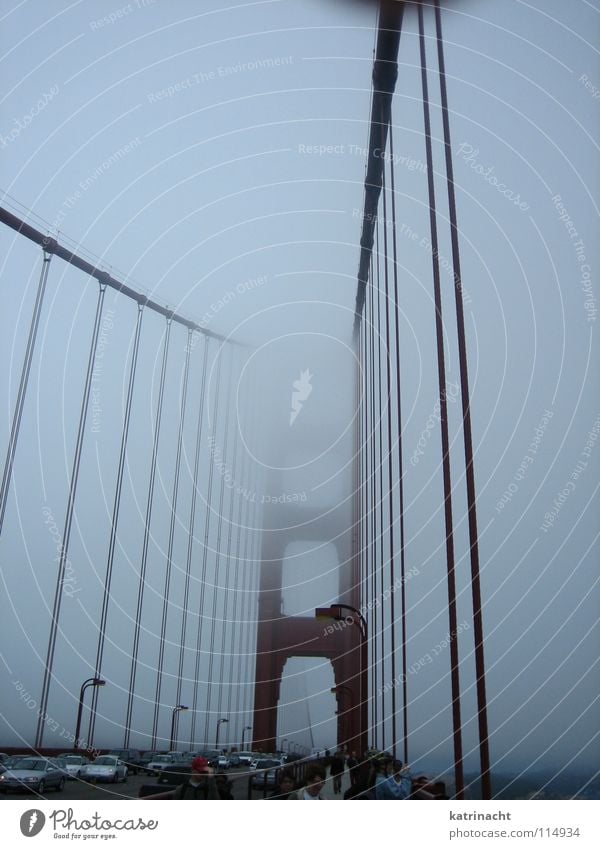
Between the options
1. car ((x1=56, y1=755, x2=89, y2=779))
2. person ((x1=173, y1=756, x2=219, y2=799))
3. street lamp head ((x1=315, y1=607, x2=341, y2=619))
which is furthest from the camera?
car ((x1=56, y1=755, x2=89, y2=779))

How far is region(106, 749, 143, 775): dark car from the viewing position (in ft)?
37.0

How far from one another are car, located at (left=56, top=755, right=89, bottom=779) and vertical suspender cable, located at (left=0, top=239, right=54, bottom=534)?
10.9ft

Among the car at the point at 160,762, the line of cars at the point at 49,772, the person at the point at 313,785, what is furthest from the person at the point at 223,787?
the car at the point at 160,762

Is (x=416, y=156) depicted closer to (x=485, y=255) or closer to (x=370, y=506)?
(x=485, y=255)

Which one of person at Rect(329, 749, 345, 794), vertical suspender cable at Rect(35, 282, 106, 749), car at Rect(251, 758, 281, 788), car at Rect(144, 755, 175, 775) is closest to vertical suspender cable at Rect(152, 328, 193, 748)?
car at Rect(144, 755, 175, 775)

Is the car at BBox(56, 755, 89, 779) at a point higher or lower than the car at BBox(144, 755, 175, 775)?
higher

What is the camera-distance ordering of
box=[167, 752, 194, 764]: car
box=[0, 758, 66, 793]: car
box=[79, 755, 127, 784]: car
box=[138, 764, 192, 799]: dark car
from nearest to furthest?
box=[138, 764, 192, 799]: dark car < box=[0, 758, 66, 793]: car < box=[79, 755, 127, 784]: car < box=[167, 752, 194, 764]: car

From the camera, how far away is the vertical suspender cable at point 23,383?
28.4 ft

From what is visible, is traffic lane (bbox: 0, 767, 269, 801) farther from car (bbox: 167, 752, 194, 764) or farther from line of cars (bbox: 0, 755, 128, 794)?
car (bbox: 167, 752, 194, 764)

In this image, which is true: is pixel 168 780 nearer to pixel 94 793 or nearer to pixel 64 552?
pixel 94 793

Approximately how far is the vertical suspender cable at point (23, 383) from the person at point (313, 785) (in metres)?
5.45

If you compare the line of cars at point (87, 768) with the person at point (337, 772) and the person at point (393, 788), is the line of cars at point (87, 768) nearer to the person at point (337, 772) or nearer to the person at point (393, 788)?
the person at point (337, 772)

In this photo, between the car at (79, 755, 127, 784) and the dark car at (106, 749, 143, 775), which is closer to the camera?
the car at (79, 755, 127, 784)
